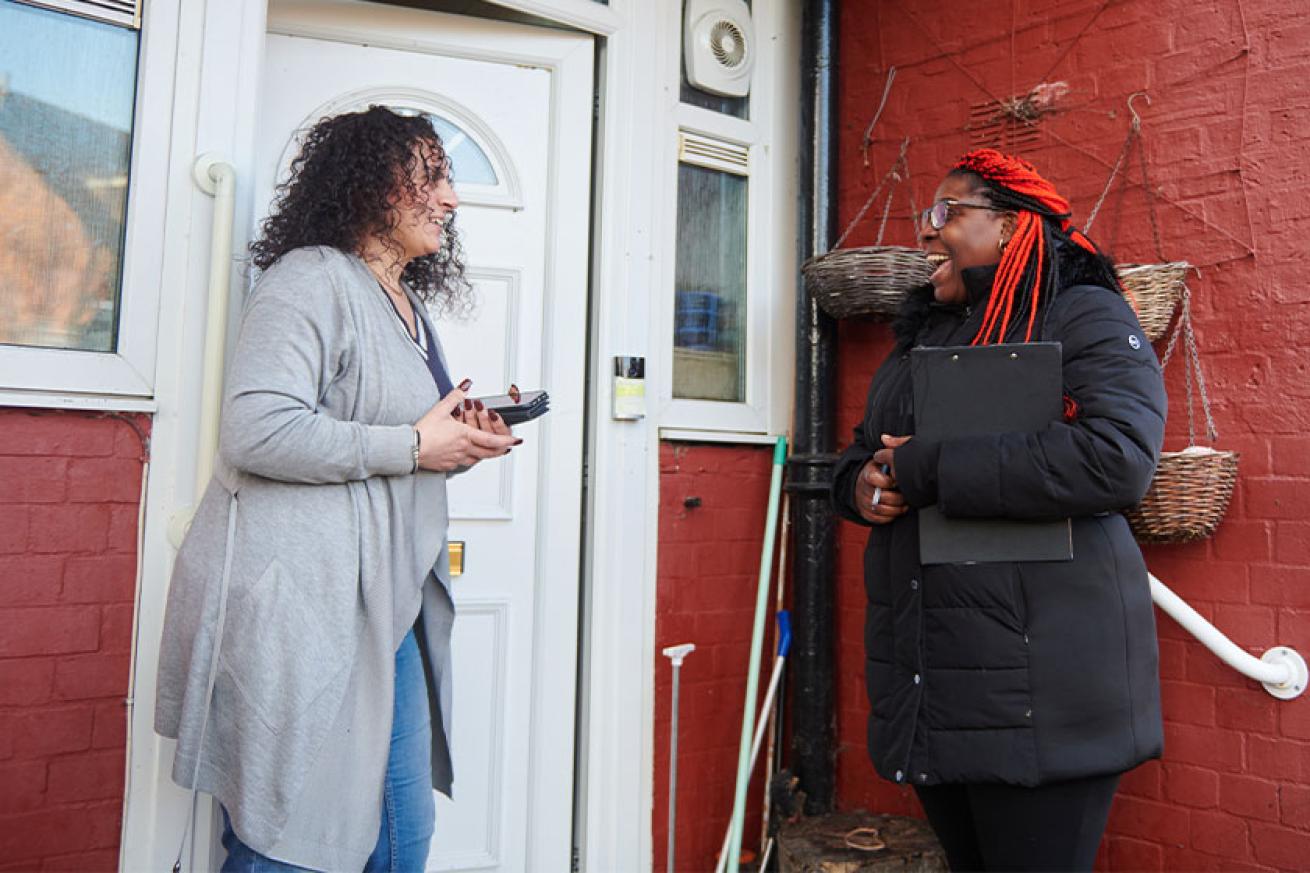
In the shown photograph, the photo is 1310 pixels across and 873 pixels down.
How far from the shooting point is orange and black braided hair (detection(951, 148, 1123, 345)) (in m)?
1.94

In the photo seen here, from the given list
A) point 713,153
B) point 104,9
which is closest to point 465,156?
point 713,153

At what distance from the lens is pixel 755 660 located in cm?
312

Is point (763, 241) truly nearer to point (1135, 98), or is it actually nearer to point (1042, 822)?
point (1135, 98)

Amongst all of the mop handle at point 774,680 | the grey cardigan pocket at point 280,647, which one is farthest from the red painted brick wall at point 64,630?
the mop handle at point 774,680

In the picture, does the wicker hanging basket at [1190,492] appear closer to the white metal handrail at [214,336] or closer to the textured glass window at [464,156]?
the textured glass window at [464,156]

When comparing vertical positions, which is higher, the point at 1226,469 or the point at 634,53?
the point at 634,53

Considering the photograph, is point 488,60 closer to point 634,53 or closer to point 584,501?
point 634,53

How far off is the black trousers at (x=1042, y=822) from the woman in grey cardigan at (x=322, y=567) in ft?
3.38

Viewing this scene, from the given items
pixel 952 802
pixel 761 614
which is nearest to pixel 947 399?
pixel 952 802

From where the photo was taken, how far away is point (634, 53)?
3.15 metres

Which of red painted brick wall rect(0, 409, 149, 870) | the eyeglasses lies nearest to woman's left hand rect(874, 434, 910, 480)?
the eyeglasses

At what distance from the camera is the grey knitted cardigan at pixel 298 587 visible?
168 centimetres

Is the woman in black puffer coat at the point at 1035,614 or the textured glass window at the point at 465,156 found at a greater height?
the textured glass window at the point at 465,156

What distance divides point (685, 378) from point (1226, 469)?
5.03ft
